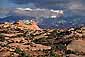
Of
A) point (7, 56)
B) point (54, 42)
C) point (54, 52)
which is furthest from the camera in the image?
point (54, 42)

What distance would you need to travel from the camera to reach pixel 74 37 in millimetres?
67250

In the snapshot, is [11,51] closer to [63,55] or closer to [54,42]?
[63,55]

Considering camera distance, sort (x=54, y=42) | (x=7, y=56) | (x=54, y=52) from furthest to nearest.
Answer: (x=54, y=42)
(x=54, y=52)
(x=7, y=56)

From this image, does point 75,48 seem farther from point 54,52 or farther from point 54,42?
point 54,42

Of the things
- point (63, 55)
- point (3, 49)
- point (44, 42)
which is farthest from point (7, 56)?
point (44, 42)

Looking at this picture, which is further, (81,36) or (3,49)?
(81,36)

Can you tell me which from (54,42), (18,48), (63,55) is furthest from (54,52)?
(54,42)

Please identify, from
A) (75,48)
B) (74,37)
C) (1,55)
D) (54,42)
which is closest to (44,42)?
(54,42)

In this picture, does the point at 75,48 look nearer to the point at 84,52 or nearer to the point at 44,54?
the point at 84,52

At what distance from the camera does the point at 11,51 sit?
54594 mm

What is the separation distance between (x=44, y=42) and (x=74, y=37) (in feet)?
21.5

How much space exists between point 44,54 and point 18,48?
674 cm

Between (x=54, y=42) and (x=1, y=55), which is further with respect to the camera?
(x=54, y=42)

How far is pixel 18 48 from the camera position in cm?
5700
